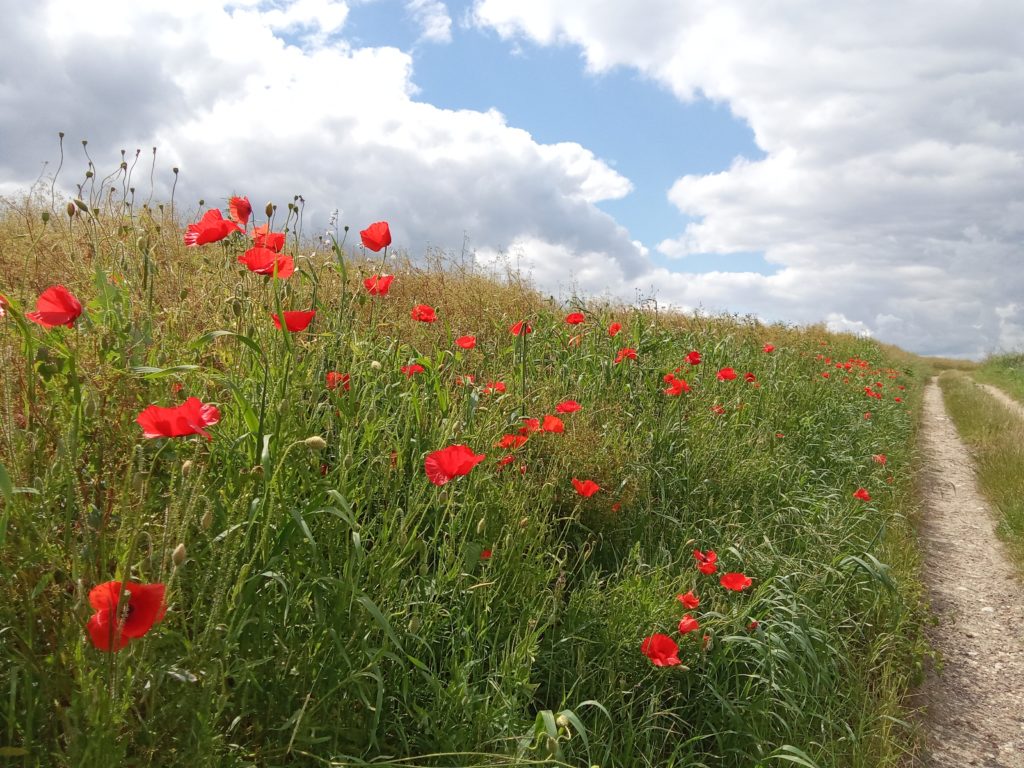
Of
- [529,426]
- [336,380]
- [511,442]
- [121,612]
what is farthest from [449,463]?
[529,426]

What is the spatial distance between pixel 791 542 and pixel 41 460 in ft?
11.1

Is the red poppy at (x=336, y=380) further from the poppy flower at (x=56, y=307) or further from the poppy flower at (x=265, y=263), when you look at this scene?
the poppy flower at (x=56, y=307)

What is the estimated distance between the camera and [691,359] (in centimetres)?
404

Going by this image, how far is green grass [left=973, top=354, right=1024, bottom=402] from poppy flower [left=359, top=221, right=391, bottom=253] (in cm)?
1520

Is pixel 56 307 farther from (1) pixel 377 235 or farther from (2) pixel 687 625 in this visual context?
(2) pixel 687 625

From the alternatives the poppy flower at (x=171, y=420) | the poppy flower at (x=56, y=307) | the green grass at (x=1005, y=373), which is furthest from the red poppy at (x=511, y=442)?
the green grass at (x=1005, y=373)

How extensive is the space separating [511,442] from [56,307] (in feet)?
4.79

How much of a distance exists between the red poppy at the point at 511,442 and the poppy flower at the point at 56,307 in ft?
4.52

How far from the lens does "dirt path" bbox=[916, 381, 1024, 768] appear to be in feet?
10.0

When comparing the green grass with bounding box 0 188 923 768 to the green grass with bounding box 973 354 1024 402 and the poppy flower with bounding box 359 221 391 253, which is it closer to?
the poppy flower with bounding box 359 221 391 253

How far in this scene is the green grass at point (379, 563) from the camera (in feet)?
4.54

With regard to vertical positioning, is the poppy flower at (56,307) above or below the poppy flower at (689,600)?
above

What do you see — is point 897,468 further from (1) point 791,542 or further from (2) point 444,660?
(2) point 444,660

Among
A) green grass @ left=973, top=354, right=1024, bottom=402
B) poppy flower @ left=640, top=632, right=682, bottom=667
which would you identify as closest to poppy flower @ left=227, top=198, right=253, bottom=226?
poppy flower @ left=640, top=632, right=682, bottom=667
